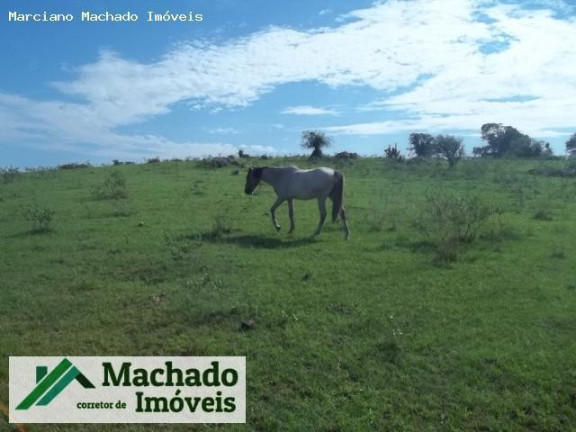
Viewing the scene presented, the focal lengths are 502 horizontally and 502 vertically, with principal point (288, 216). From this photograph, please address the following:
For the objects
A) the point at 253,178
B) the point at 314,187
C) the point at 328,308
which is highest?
the point at 253,178

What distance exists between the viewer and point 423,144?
148 feet

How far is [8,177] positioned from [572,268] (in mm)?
28344

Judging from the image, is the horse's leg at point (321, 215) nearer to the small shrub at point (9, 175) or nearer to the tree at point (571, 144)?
the small shrub at point (9, 175)

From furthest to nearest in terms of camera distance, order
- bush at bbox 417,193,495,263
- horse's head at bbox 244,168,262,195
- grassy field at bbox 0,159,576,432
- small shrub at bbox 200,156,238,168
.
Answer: small shrub at bbox 200,156,238,168, horse's head at bbox 244,168,262,195, bush at bbox 417,193,495,263, grassy field at bbox 0,159,576,432

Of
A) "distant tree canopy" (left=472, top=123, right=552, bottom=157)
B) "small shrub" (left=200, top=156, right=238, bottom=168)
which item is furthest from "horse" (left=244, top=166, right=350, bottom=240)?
"distant tree canopy" (left=472, top=123, right=552, bottom=157)

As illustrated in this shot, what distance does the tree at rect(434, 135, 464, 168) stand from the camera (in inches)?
1446

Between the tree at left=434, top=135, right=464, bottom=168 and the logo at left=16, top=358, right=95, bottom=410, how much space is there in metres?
32.6

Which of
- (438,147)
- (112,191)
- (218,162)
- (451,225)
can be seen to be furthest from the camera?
(438,147)

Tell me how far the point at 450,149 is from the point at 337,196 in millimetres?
27189

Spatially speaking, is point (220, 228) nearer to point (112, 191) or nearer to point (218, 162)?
point (112, 191)

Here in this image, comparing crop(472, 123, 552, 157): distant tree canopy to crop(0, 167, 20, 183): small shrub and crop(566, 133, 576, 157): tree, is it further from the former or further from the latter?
crop(0, 167, 20, 183): small shrub

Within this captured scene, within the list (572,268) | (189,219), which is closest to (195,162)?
(189,219)

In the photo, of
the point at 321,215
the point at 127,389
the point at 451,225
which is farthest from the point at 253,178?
the point at 127,389

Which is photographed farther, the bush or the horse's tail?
the horse's tail
